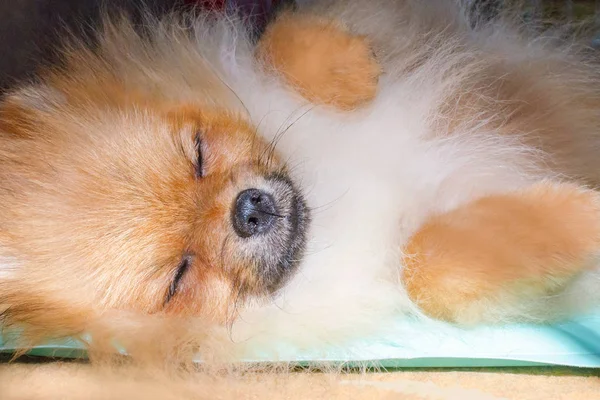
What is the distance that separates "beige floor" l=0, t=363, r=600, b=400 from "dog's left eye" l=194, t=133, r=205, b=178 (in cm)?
57

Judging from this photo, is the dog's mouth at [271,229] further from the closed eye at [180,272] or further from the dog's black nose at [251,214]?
the closed eye at [180,272]

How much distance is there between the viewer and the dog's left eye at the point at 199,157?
1680 mm

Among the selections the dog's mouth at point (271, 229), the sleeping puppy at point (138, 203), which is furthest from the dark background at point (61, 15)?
the dog's mouth at point (271, 229)

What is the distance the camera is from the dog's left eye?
168 centimetres

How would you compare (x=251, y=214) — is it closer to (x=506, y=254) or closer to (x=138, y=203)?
(x=138, y=203)

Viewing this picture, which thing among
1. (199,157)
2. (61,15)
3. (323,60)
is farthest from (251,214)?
(61,15)

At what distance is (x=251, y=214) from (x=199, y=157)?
9.4 inches

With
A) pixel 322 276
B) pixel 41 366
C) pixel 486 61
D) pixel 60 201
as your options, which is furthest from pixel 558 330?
pixel 41 366

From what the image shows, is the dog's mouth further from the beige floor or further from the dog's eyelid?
the beige floor

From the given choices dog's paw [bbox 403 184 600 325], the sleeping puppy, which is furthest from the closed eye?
dog's paw [bbox 403 184 600 325]

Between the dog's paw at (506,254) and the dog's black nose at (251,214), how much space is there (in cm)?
41

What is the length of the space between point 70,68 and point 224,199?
2.19ft

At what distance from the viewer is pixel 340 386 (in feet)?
5.48

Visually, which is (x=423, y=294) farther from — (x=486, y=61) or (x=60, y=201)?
(x=60, y=201)
